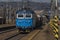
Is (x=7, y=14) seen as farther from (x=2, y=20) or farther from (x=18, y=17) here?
(x=18, y=17)

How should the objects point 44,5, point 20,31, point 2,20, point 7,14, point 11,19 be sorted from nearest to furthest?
point 20,31
point 2,20
point 11,19
point 7,14
point 44,5

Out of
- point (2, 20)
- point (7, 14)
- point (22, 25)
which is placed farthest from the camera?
point (7, 14)

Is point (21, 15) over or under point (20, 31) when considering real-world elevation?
over

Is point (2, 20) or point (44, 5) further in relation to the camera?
point (44, 5)

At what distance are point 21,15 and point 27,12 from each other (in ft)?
3.84

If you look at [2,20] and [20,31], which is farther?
[2,20]

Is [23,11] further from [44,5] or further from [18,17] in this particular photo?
[44,5]

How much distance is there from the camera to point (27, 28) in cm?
3428

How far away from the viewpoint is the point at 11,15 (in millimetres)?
100000

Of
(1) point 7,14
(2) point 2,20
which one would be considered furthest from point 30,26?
(1) point 7,14

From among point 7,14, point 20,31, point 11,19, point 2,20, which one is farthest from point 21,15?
point 7,14

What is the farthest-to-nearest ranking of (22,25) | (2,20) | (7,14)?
(7,14) < (2,20) < (22,25)

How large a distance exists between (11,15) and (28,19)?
6637cm

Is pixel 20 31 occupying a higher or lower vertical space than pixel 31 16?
lower
